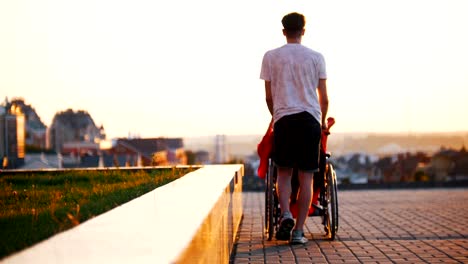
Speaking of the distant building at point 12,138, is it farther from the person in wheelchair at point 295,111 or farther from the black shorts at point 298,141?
the black shorts at point 298,141

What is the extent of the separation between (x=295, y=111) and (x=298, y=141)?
0.25m

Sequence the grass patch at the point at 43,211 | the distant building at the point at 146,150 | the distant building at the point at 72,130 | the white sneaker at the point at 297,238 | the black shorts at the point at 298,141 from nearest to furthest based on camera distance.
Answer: the grass patch at the point at 43,211 → the black shorts at the point at 298,141 → the white sneaker at the point at 297,238 → the distant building at the point at 146,150 → the distant building at the point at 72,130

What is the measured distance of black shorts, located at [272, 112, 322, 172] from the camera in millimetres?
7898

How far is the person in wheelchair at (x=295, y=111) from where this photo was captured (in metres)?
7.91

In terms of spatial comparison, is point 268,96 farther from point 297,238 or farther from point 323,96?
point 297,238

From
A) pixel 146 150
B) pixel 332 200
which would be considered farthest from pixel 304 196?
pixel 146 150

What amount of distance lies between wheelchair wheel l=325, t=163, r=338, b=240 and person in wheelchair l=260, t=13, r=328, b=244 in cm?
24

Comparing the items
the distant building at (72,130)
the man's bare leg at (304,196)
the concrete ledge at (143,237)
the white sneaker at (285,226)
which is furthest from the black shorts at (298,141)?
the distant building at (72,130)

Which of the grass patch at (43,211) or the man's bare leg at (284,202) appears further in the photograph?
the man's bare leg at (284,202)

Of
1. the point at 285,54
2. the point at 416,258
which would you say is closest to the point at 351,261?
the point at 416,258

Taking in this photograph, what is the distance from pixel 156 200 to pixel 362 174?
75.8ft

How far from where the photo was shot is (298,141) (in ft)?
25.9

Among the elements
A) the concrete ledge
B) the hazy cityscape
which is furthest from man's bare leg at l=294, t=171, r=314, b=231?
the hazy cityscape

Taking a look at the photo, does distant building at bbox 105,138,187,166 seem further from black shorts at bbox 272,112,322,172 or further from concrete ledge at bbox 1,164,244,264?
concrete ledge at bbox 1,164,244,264
